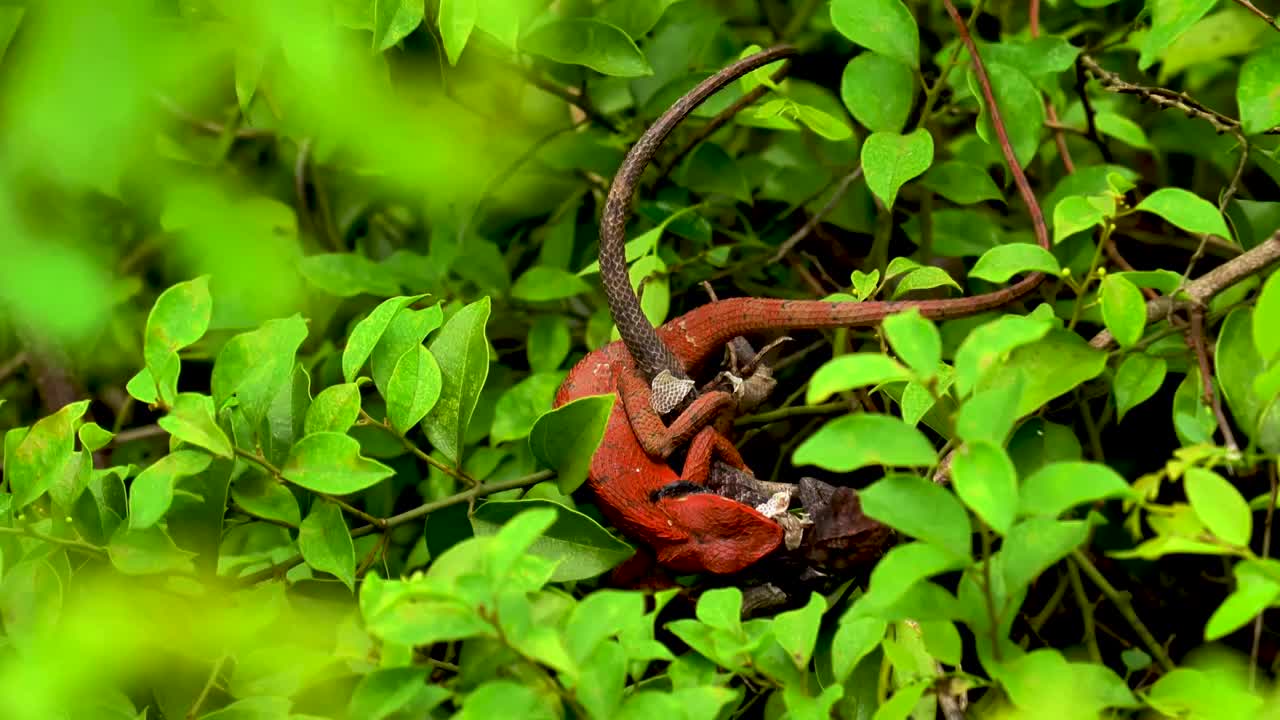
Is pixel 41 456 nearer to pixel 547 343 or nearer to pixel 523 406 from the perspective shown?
pixel 523 406

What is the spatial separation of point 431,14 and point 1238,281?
984mm

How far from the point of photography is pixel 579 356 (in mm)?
1753

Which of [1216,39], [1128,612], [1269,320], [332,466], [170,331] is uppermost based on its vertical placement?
[1216,39]


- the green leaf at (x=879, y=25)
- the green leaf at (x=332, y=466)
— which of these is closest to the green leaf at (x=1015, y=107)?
the green leaf at (x=879, y=25)

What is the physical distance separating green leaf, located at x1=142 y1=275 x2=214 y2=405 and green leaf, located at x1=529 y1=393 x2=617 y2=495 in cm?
34

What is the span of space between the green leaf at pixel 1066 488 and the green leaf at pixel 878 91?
641 mm

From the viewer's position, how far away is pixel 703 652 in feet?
3.33

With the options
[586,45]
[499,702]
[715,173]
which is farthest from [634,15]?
[499,702]

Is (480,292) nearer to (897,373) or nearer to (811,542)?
(811,542)

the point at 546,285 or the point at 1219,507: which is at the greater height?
the point at 1219,507

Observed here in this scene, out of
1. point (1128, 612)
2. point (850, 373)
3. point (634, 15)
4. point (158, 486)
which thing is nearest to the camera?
point (850, 373)

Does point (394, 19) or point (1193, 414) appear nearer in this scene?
point (1193, 414)

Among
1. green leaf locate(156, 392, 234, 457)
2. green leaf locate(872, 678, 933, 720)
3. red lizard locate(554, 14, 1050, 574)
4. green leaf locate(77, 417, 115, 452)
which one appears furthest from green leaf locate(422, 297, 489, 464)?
green leaf locate(872, 678, 933, 720)

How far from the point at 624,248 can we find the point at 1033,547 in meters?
0.59
